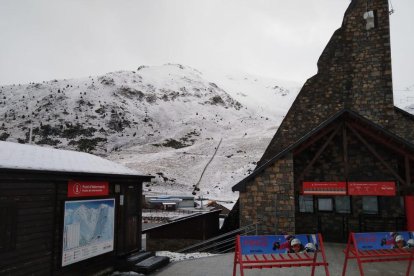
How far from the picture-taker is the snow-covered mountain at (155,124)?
150 feet

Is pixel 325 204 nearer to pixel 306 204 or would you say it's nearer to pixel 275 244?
pixel 306 204

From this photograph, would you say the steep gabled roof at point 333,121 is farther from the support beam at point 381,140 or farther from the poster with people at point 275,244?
the poster with people at point 275,244

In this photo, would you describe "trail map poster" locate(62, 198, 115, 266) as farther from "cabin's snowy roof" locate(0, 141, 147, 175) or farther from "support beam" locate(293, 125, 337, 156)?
"support beam" locate(293, 125, 337, 156)

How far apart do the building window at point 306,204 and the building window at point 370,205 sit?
2288 mm

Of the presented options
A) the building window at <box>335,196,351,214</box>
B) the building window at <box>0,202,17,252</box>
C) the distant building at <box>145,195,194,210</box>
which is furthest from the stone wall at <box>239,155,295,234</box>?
the distant building at <box>145,195,194,210</box>

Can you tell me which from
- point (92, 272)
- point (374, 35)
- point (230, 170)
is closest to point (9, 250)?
point (92, 272)

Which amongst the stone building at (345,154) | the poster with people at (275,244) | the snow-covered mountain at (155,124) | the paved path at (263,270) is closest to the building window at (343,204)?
the stone building at (345,154)

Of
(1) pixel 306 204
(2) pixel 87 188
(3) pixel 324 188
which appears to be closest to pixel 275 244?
(2) pixel 87 188

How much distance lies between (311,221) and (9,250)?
1260cm

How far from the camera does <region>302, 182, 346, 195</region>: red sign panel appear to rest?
1420 cm

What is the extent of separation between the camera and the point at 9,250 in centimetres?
670

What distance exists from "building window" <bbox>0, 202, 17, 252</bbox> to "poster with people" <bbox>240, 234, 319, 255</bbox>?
4867 millimetres

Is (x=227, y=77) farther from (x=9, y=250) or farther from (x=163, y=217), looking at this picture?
(x=9, y=250)

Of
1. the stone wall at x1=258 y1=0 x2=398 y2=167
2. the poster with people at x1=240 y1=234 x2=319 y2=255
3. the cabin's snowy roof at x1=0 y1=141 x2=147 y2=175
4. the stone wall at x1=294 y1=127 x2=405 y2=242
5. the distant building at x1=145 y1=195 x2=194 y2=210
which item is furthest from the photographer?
the distant building at x1=145 y1=195 x2=194 y2=210
